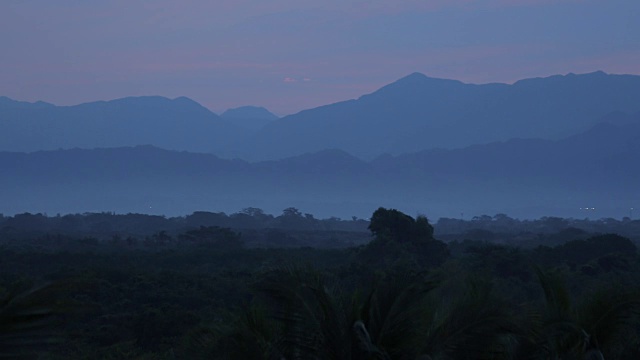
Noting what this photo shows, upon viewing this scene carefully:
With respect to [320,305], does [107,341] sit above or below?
below

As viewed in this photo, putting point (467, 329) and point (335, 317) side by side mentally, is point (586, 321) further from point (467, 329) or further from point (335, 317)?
point (335, 317)

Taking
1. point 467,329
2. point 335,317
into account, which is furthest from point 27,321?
point 467,329

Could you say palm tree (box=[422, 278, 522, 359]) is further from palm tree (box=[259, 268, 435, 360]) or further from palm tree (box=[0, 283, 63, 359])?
palm tree (box=[0, 283, 63, 359])

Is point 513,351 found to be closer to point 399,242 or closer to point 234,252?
point 399,242

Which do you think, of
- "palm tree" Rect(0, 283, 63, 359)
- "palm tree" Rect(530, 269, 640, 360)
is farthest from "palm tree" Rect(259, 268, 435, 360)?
"palm tree" Rect(530, 269, 640, 360)

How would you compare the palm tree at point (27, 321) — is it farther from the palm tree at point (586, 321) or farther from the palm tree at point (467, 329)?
the palm tree at point (586, 321)

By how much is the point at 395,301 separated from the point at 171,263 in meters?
35.4

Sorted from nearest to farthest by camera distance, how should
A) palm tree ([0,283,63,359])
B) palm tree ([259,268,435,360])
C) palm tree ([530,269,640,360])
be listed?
1. palm tree ([0,283,63,359])
2. palm tree ([259,268,435,360])
3. palm tree ([530,269,640,360])

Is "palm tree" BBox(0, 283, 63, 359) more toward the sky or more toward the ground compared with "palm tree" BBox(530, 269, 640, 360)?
more toward the sky

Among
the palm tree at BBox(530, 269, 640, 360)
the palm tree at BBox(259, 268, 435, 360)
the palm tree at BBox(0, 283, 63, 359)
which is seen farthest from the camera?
the palm tree at BBox(530, 269, 640, 360)

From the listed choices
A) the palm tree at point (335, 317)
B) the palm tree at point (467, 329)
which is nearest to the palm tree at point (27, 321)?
the palm tree at point (335, 317)

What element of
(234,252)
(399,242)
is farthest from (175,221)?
(399,242)

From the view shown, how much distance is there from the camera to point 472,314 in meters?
8.46

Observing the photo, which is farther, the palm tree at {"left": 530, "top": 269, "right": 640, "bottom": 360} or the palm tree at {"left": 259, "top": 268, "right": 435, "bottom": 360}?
the palm tree at {"left": 530, "top": 269, "right": 640, "bottom": 360}
